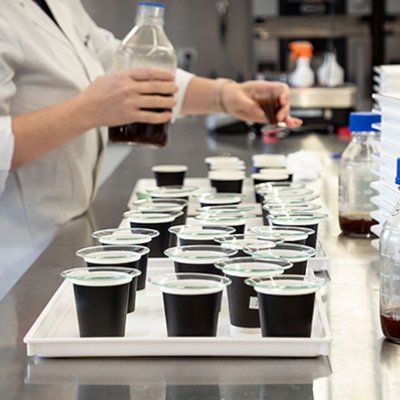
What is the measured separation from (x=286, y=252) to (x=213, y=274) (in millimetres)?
104

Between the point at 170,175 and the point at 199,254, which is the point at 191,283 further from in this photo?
the point at 170,175

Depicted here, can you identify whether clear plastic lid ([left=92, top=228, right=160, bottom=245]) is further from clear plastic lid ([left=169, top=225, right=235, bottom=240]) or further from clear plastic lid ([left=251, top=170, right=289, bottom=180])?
clear plastic lid ([left=251, top=170, right=289, bottom=180])

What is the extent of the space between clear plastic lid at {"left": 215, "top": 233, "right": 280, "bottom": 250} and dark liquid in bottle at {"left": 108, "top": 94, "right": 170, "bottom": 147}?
68 cm

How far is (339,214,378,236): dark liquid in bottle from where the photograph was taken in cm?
171

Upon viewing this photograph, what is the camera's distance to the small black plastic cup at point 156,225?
150cm

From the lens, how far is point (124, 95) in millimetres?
1826

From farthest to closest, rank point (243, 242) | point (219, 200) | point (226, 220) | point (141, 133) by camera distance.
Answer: point (141, 133), point (219, 200), point (226, 220), point (243, 242)

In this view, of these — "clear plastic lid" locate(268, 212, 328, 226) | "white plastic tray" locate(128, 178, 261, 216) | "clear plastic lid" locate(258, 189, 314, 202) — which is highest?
"clear plastic lid" locate(268, 212, 328, 226)

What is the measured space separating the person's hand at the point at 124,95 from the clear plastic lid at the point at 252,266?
75 cm

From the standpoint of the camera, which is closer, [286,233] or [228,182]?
[286,233]

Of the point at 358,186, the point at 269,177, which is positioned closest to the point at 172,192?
the point at 269,177

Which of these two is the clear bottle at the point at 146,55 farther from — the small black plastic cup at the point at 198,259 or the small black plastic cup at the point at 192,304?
the small black plastic cup at the point at 192,304

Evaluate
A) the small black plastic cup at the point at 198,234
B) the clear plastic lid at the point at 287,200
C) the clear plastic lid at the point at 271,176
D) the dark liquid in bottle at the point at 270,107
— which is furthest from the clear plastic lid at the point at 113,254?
the dark liquid in bottle at the point at 270,107

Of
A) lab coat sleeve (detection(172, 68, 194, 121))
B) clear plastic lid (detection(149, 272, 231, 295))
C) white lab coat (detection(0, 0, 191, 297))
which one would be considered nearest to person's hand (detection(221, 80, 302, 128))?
lab coat sleeve (detection(172, 68, 194, 121))
